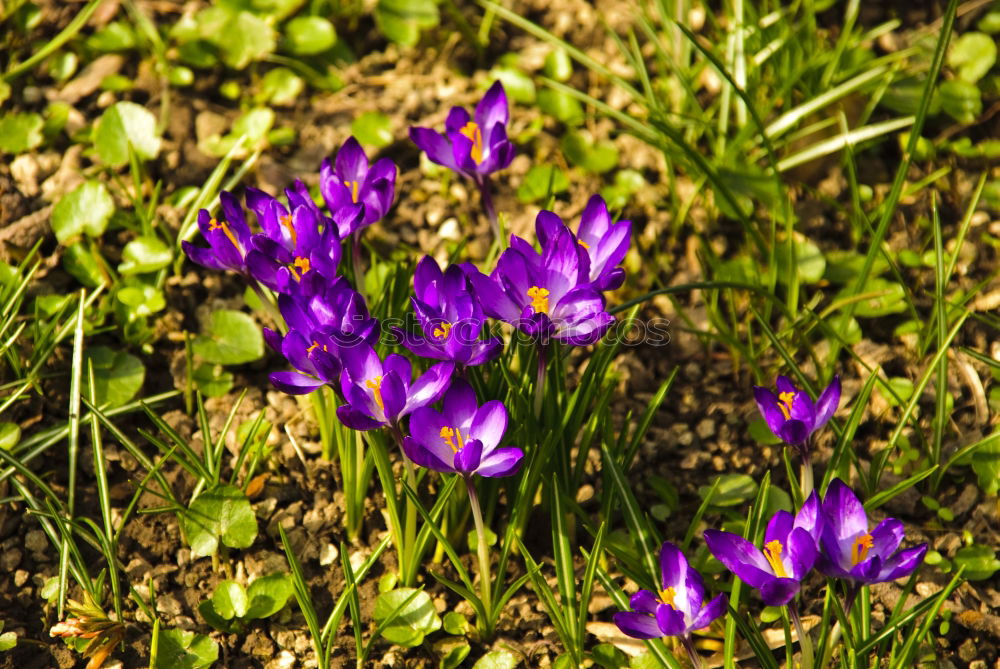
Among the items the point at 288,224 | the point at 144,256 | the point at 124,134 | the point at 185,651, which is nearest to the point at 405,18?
the point at 124,134

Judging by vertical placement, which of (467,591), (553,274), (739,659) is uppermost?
(553,274)

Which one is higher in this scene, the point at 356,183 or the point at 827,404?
the point at 356,183

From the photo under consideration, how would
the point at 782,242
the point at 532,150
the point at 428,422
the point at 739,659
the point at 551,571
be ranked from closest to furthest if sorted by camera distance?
the point at 428,422 < the point at 739,659 < the point at 551,571 < the point at 782,242 < the point at 532,150

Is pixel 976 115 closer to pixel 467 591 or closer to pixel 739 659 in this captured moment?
pixel 739 659

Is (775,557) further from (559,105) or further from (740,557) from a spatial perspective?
(559,105)

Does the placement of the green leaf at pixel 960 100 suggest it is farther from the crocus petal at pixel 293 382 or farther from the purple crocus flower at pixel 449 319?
the crocus petal at pixel 293 382

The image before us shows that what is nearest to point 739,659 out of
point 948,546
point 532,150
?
point 948,546

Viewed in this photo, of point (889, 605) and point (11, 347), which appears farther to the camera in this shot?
point (11, 347)
